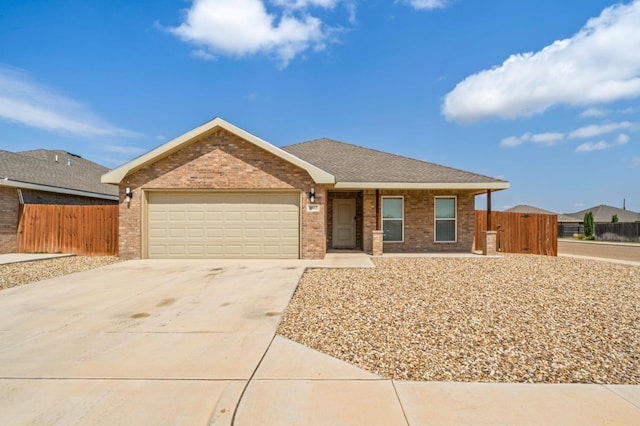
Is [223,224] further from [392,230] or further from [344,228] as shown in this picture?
[392,230]

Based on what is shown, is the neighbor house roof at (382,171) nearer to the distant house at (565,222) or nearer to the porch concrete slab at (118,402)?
the porch concrete slab at (118,402)

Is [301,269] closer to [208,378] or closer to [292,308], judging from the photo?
[292,308]

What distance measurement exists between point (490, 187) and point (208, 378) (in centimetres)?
1153

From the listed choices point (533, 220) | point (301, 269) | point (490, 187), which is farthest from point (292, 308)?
point (533, 220)

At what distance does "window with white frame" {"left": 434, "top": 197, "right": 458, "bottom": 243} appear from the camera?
13.1m

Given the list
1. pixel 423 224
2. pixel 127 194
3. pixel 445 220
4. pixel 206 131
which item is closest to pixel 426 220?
pixel 423 224

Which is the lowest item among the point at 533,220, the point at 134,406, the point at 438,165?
the point at 134,406

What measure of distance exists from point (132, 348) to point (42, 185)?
531 inches

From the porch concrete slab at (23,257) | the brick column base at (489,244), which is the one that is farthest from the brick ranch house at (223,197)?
the porch concrete slab at (23,257)

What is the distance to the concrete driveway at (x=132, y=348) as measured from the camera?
2.74m

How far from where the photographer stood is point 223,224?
11.1 meters

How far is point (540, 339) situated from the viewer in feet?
13.6

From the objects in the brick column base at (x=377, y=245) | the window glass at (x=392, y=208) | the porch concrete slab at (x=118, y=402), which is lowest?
the porch concrete slab at (x=118, y=402)

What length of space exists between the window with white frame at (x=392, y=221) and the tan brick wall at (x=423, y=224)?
0.54ft
